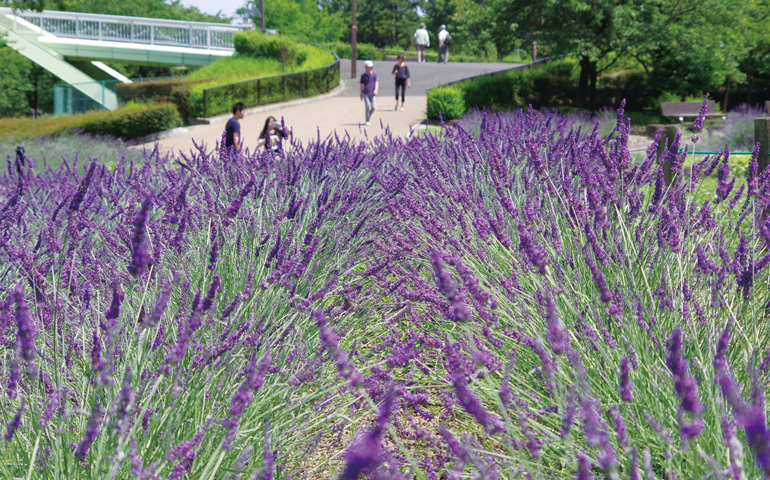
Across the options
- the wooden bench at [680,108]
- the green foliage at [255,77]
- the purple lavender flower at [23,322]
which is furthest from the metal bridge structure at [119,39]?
the purple lavender flower at [23,322]

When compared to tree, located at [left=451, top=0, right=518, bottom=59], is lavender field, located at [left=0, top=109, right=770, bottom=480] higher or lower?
lower

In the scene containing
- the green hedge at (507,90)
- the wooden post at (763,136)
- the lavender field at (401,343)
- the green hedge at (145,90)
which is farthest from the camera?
the green hedge at (145,90)

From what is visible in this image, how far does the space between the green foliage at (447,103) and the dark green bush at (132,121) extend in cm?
878

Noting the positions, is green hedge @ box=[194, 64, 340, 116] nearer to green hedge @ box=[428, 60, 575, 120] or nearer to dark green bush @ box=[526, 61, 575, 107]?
green hedge @ box=[428, 60, 575, 120]

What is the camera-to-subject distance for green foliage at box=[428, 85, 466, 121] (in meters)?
18.7

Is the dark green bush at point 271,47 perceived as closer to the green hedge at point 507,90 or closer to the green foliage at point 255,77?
the green foliage at point 255,77

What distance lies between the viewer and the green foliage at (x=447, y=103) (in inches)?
736

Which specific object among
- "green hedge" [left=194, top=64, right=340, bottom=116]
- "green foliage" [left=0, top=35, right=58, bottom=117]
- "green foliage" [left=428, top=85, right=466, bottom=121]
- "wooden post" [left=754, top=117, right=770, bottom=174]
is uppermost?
"green foliage" [left=0, top=35, right=58, bottom=117]

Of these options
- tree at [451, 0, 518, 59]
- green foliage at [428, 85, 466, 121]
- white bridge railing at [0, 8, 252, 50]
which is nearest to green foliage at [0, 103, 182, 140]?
green foliage at [428, 85, 466, 121]

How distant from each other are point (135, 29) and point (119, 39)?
128cm

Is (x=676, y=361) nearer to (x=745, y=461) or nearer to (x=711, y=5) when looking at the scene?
(x=745, y=461)

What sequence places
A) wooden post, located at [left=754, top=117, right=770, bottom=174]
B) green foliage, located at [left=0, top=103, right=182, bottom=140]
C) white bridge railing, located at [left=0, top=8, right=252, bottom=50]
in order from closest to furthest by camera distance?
wooden post, located at [left=754, top=117, right=770, bottom=174], green foliage, located at [left=0, top=103, right=182, bottom=140], white bridge railing, located at [left=0, top=8, right=252, bottom=50]

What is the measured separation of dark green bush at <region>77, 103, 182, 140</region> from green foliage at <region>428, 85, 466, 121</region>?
8.78 meters

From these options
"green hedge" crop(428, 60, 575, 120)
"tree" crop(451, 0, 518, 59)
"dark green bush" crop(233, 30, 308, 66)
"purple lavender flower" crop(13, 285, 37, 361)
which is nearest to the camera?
"purple lavender flower" crop(13, 285, 37, 361)
